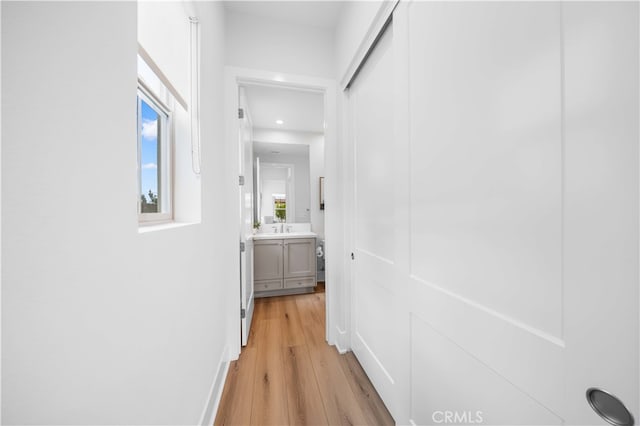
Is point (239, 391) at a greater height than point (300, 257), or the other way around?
point (300, 257)

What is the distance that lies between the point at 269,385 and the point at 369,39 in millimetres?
2257

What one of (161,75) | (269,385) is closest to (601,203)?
(161,75)

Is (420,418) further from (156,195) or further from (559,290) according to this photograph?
(156,195)

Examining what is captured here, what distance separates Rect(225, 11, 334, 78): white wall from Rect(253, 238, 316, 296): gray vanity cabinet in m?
2.10

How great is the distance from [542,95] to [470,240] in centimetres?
43

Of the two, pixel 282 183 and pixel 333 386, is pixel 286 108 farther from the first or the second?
pixel 333 386

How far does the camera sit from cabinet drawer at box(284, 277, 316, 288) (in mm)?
3383

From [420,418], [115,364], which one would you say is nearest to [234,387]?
[420,418]

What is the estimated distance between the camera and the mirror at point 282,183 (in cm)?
396

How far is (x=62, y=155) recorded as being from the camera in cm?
44

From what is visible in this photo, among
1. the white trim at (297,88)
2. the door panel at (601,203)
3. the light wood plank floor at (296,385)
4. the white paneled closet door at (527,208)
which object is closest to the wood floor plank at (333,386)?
the light wood plank floor at (296,385)

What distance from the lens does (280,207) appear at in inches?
160

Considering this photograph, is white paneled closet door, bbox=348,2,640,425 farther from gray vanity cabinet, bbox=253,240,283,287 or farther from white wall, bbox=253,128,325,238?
white wall, bbox=253,128,325,238

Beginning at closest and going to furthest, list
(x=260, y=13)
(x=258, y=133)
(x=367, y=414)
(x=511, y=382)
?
(x=511, y=382)
(x=367, y=414)
(x=260, y=13)
(x=258, y=133)
